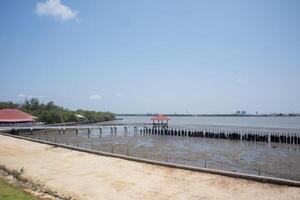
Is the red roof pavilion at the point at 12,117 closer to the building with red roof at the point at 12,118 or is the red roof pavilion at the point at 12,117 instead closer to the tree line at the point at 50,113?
the building with red roof at the point at 12,118

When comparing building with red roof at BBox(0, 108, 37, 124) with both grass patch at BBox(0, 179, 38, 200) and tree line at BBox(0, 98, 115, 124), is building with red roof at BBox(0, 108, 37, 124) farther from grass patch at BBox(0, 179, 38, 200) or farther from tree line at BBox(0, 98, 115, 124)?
grass patch at BBox(0, 179, 38, 200)

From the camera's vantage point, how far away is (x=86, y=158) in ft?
85.5

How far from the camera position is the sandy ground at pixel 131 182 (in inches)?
615

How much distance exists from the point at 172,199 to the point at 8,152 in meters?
21.9

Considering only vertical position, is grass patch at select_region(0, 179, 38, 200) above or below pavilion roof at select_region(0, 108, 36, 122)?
below

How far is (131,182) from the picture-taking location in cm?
1809

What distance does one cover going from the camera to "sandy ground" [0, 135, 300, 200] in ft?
51.2

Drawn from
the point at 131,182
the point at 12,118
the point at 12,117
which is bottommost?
the point at 131,182

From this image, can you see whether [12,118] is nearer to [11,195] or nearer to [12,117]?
[12,117]

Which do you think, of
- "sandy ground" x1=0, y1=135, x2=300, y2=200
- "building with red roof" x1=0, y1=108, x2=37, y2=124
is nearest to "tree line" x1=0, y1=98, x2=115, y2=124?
"building with red roof" x1=0, y1=108, x2=37, y2=124

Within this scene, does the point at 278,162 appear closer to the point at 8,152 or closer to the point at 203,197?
the point at 203,197

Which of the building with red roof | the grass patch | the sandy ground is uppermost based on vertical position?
the building with red roof

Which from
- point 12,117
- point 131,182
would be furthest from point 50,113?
point 131,182

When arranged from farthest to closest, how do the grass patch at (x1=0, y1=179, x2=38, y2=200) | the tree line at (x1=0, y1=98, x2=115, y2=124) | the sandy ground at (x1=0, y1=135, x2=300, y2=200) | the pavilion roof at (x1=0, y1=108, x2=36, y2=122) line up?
1. the tree line at (x1=0, y1=98, x2=115, y2=124)
2. the pavilion roof at (x1=0, y1=108, x2=36, y2=122)
3. the sandy ground at (x1=0, y1=135, x2=300, y2=200)
4. the grass patch at (x1=0, y1=179, x2=38, y2=200)
